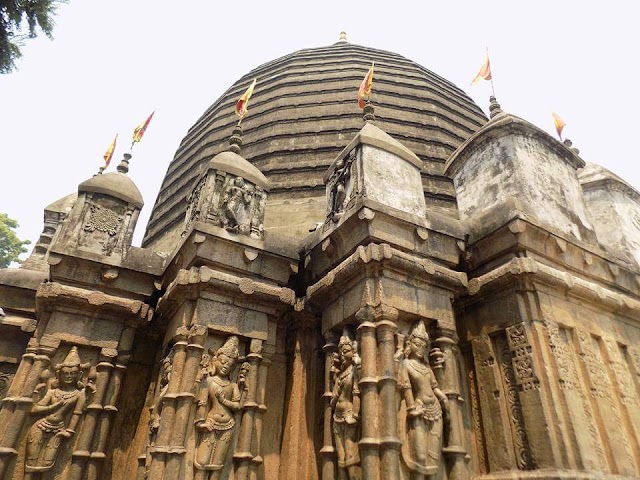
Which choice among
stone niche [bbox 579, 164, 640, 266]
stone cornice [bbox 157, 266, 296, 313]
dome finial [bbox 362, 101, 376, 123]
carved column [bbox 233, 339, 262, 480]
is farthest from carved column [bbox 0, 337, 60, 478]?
stone niche [bbox 579, 164, 640, 266]

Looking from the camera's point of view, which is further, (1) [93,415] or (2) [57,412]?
(1) [93,415]

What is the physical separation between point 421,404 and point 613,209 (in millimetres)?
5396

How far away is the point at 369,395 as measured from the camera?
4152 millimetres

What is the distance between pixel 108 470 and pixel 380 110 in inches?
430

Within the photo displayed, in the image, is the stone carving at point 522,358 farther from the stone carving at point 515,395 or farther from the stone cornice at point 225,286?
the stone cornice at point 225,286

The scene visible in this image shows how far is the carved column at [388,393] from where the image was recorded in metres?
3.85

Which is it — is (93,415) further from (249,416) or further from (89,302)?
(249,416)

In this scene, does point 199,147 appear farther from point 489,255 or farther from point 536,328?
point 536,328

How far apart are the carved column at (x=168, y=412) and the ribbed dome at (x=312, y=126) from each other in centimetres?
420

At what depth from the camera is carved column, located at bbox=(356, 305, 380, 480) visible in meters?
3.90

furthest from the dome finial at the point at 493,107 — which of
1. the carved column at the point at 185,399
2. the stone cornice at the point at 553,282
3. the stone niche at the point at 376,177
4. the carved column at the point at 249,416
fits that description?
the carved column at the point at 185,399

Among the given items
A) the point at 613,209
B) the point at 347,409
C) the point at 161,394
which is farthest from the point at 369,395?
the point at 613,209

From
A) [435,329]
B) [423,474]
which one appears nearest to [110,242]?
[435,329]

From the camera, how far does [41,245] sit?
389 inches
